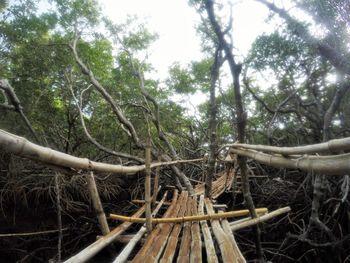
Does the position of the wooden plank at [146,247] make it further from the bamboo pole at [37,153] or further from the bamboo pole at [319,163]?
the bamboo pole at [319,163]

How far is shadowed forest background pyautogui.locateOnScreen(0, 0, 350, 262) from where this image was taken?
122 inches

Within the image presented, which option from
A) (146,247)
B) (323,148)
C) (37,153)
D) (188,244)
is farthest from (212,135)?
(37,153)

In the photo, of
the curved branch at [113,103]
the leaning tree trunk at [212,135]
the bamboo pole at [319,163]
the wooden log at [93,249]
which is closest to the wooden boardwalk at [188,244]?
the wooden log at [93,249]

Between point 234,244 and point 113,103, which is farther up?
point 113,103

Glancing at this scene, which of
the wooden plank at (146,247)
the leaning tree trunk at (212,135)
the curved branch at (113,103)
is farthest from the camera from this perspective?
the curved branch at (113,103)

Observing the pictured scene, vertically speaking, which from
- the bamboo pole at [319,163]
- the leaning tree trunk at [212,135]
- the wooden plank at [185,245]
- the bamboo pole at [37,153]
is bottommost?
the wooden plank at [185,245]

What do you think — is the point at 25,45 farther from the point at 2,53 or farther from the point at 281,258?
the point at 281,258

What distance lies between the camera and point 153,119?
462cm

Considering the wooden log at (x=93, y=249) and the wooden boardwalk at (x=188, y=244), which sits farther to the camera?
the wooden boardwalk at (x=188, y=244)

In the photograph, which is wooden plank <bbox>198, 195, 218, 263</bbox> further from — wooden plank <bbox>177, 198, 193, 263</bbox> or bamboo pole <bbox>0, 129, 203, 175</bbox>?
bamboo pole <bbox>0, 129, 203, 175</bbox>

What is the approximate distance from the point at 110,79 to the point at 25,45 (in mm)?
1781

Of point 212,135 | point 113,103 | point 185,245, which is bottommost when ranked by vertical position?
point 185,245

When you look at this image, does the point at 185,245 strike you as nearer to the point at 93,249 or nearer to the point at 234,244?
the point at 234,244

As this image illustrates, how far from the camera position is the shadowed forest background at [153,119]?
10.1 feet
